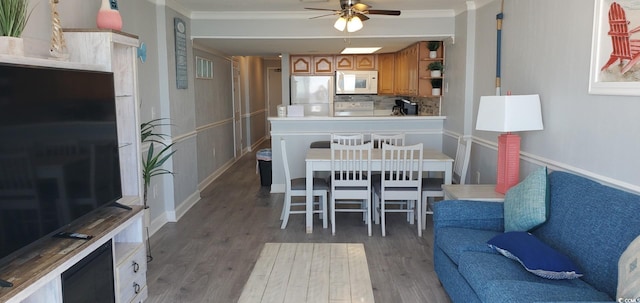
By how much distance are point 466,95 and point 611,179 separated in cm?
258

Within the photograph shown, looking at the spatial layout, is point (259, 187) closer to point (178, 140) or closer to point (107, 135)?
point (178, 140)

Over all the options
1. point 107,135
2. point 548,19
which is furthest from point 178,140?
point 548,19

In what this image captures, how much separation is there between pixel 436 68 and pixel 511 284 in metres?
4.20

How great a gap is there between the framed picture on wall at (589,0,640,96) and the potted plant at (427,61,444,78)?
10.6 feet

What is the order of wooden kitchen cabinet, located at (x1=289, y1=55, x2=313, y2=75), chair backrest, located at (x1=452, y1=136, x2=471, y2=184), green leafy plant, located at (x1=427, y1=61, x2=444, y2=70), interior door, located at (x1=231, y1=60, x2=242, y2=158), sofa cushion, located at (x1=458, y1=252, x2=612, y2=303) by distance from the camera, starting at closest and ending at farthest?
sofa cushion, located at (x1=458, y1=252, x2=612, y2=303) < chair backrest, located at (x1=452, y1=136, x2=471, y2=184) < green leafy plant, located at (x1=427, y1=61, x2=444, y2=70) < wooden kitchen cabinet, located at (x1=289, y1=55, x2=313, y2=75) < interior door, located at (x1=231, y1=60, x2=242, y2=158)

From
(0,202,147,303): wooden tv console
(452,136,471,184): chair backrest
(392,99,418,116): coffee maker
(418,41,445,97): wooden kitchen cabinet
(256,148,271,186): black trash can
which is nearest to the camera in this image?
(0,202,147,303): wooden tv console

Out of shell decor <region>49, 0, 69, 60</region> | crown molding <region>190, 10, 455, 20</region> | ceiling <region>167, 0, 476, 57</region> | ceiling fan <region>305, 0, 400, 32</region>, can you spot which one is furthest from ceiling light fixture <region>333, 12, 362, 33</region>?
shell decor <region>49, 0, 69, 60</region>

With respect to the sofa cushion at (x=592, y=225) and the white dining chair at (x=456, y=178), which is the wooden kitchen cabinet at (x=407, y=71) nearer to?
the white dining chair at (x=456, y=178)

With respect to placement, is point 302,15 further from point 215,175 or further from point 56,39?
point 56,39

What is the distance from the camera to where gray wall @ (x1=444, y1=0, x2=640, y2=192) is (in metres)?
2.40

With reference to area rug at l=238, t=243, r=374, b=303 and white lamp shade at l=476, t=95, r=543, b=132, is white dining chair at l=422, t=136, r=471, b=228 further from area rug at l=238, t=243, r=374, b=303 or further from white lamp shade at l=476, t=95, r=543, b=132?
area rug at l=238, t=243, r=374, b=303

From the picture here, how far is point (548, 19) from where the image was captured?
125 inches

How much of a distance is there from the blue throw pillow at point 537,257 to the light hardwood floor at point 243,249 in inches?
29.3

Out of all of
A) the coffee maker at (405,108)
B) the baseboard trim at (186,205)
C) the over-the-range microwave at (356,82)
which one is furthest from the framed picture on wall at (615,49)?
the over-the-range microwave at (356,82)
